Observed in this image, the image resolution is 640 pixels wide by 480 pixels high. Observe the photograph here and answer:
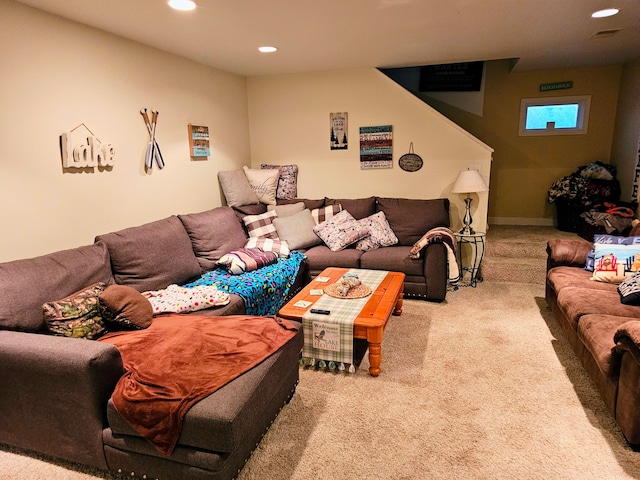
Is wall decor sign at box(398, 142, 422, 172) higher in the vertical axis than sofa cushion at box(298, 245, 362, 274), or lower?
higher

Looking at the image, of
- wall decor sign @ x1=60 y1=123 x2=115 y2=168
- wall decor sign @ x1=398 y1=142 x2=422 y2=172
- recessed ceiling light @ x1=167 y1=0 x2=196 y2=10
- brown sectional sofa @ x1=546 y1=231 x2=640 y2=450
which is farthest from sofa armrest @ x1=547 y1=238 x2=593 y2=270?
wall decor sign @ x1=60 y1=123 x2=115 y2=168

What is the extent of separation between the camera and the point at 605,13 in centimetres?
284

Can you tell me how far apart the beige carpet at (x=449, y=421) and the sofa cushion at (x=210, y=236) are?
1.44m

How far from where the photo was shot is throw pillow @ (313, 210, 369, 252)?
4176 mm

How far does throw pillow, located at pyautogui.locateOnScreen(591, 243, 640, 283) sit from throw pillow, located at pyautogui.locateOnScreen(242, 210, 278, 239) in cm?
275

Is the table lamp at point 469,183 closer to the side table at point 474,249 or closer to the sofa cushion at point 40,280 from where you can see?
the side table at point 474,249

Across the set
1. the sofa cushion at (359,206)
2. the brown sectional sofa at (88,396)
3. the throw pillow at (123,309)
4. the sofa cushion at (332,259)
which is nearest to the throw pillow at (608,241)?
the sofa cushion at (332,259)

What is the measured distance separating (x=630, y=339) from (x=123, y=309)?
99.4 inches

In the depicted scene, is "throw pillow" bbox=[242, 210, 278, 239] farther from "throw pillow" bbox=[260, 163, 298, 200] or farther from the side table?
the side table

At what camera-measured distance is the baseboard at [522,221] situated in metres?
5.77

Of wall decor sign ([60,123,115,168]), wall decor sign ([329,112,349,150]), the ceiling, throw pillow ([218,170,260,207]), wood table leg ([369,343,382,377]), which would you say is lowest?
wood table leg ([369,343,382,377])

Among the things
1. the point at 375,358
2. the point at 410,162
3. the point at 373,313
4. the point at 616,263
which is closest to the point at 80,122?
the point at 373,313

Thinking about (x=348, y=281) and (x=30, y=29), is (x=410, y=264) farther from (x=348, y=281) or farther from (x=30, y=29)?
(x=30, y=29)

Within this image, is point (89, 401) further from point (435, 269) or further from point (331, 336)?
point (435, 269)
